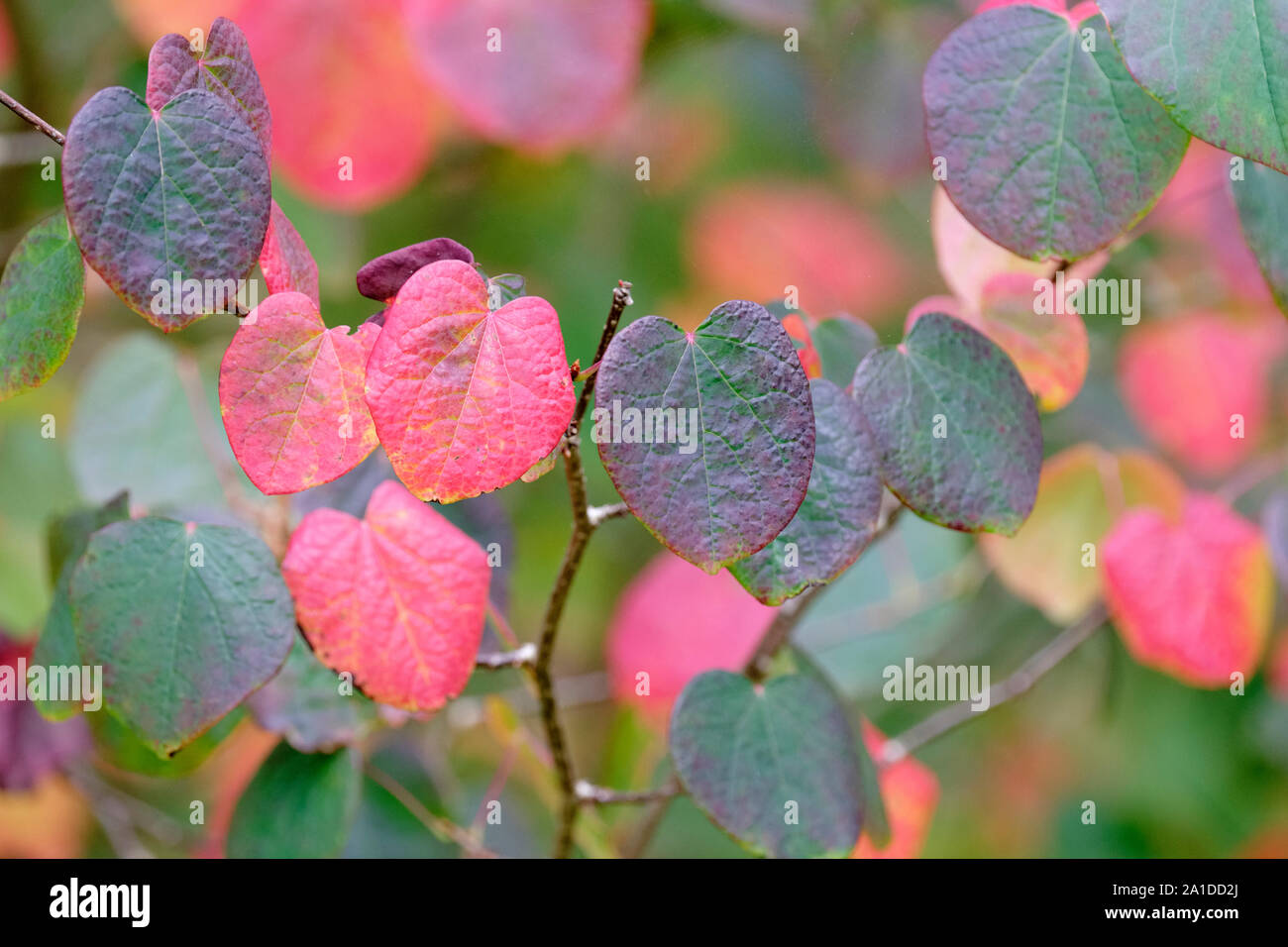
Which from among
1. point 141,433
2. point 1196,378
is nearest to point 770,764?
point 141,433

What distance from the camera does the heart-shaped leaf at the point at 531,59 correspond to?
0.81 meters

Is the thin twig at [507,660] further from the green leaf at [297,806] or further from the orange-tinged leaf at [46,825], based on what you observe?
the orange-tinged leaf at [46,825]

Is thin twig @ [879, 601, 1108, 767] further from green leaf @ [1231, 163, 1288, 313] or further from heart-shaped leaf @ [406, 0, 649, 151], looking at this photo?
heart-shaped leaf @ [406, 0, 649, 151]

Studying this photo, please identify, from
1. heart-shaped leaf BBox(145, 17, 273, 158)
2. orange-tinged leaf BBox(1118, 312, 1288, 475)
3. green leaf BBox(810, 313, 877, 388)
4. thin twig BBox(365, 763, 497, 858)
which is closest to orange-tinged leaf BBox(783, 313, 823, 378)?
green leaf BBox(810, 313, 877, 388)

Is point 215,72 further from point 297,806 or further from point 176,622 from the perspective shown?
point 297,806

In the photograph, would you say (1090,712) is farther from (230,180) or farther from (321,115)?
(230,180)

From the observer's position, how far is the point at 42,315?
0.41 meters

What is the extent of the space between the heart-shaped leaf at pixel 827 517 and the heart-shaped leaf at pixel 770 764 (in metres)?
0.12

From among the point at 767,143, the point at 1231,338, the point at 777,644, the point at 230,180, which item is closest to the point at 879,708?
the point at 1231,338

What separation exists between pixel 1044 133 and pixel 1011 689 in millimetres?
446

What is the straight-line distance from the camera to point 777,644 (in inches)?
21.7

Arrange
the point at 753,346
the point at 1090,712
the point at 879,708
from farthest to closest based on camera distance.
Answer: the point at 1090,712, the point at 879,708, the point at 753,346

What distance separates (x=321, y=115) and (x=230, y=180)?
0.51 meters
